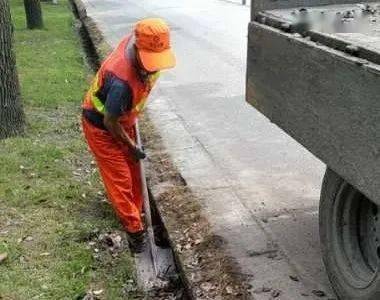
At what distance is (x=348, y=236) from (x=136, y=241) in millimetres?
1899

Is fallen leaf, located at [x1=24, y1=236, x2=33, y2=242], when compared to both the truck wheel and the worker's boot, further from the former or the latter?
the truck wheel

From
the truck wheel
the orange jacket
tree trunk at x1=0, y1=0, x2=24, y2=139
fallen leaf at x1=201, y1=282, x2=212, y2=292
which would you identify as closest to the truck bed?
the truck wheel

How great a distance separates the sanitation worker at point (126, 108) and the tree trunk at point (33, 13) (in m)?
11.2

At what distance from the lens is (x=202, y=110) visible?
8320mm

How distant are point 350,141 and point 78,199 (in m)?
3.21

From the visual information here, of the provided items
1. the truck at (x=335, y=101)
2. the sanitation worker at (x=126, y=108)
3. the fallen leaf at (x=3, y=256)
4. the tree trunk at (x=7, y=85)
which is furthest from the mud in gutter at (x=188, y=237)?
the tree trunk at (x=7, y=85)

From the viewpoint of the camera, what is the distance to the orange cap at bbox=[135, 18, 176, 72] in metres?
4.26

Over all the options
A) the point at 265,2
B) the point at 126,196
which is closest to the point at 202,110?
the point at 126,196

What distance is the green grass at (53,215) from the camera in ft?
14.3

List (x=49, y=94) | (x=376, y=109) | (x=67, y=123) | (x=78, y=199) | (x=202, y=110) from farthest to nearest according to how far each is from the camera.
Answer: (x=49, y=94) → (x=202, y=110) → (x=67, y=123) → (x=78, y=199) → (x=376, y=109)

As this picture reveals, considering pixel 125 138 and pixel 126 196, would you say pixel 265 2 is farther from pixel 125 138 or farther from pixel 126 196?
pixel 126 196

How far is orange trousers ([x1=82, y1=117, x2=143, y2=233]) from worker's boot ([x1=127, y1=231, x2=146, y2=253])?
4cm

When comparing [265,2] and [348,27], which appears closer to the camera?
[348,27]

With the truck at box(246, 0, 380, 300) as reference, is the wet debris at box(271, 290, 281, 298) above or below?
below
